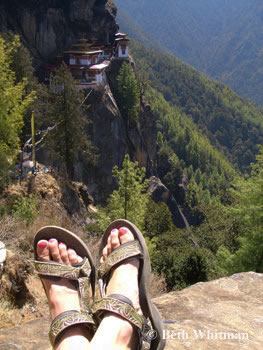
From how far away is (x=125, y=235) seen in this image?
3.52m

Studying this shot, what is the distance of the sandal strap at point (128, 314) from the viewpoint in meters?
2.45

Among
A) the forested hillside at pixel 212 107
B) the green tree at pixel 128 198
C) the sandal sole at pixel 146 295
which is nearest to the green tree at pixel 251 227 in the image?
the green tree at pixel 128 198

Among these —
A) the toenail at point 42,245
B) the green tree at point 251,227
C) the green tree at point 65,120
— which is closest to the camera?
the toenail at point 42,245

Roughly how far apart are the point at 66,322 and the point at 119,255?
3.03ft

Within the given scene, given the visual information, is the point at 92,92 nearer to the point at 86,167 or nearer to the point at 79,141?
the point at 86,167

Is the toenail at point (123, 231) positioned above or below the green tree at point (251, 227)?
above

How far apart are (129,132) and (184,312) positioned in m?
39.0

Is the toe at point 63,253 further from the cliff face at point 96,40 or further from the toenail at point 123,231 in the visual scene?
the cliff face at point 96,40

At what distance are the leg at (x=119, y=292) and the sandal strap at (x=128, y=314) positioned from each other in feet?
0.16

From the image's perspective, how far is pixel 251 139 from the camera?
137 m

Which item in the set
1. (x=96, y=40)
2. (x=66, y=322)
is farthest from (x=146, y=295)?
(x=96, y=40)

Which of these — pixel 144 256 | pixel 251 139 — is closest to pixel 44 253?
pixel 144 256

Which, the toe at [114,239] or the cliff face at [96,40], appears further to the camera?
the cliff face at [96,40]

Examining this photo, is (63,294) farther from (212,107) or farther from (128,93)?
(212,107)
